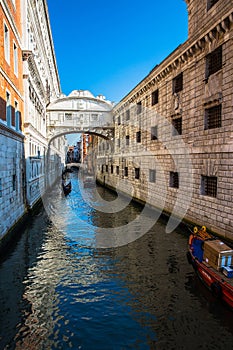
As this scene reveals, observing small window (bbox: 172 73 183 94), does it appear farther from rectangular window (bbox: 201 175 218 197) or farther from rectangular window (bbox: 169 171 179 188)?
rectangular window (bbox: 201 175 218 197)

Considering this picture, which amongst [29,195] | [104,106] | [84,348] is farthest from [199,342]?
[104,106]

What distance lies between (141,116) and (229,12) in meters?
11.7

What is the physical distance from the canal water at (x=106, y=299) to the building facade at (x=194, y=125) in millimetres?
2376

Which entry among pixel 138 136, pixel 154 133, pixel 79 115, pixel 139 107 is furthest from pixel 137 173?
pixel 79 115

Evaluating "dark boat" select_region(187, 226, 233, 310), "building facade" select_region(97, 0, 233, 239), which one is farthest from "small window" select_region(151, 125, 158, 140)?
"dark boat" select_region(187, 226, 233, 310)

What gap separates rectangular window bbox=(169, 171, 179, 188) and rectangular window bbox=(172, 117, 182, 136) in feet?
7.66

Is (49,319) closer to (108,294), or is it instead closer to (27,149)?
(108,294)

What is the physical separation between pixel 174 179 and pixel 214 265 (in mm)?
8824

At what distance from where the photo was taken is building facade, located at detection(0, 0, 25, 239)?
35.3ft

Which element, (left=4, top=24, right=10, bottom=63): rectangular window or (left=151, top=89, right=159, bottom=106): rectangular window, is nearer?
(left=4, top=24, right=10, bottom=63): rectangular window

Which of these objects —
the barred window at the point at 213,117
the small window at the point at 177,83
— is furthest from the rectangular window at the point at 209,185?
the small window at the point at 177,83

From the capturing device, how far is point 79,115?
31.5 meters

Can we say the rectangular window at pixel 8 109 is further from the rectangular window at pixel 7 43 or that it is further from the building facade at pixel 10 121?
the rectangular window at pixel 7 43

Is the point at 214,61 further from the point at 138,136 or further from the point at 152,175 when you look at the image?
the point at 138,136
